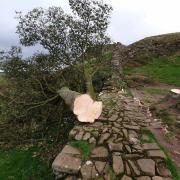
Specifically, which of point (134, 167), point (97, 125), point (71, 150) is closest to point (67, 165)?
point (71, 150)

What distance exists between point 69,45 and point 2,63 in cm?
317

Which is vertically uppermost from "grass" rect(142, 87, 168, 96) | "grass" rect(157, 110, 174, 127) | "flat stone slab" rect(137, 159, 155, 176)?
"flat stone slab" rect(137, 159, 155, 176)

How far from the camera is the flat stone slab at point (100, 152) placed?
757 cm

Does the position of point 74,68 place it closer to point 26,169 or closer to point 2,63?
point 2,63

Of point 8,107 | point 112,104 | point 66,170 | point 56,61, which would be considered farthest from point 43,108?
point 66,170

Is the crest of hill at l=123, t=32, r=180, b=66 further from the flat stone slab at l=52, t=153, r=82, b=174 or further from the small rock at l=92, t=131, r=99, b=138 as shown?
the flat stone slab at l=52, t=153, r=82, b=174

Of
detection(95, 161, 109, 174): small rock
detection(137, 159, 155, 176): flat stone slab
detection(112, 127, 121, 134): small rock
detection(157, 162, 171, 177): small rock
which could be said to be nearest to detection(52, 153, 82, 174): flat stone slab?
detection(95, 161, 109, 174): small rock

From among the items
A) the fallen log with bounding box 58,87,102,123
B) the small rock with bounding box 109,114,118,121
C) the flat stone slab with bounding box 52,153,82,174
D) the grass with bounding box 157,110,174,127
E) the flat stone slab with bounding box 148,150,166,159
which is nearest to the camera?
the flat stone slab with bounding box 52,153,82,174

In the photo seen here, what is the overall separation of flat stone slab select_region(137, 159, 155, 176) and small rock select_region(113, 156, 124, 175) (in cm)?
42

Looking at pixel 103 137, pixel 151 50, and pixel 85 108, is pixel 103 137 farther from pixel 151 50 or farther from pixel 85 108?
pixel 151 50

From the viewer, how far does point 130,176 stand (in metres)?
6.91

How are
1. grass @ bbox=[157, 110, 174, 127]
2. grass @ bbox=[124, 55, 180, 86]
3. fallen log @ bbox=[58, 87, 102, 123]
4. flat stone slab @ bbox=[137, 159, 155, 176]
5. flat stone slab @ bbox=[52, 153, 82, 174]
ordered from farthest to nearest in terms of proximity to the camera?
grass @ bbox=[124, 55, 180, 86], grass @ bbox=[157, 110, 174, 127], fallen log @ bbox=[58, 87, 102, 123], flat stone slab @ bbox=[52, 153, 82, 174], flat stone slab @ bbox=[137, 159, 155, 176]

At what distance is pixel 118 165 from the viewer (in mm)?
7191

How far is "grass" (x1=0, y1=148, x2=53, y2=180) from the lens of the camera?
30.4ft
